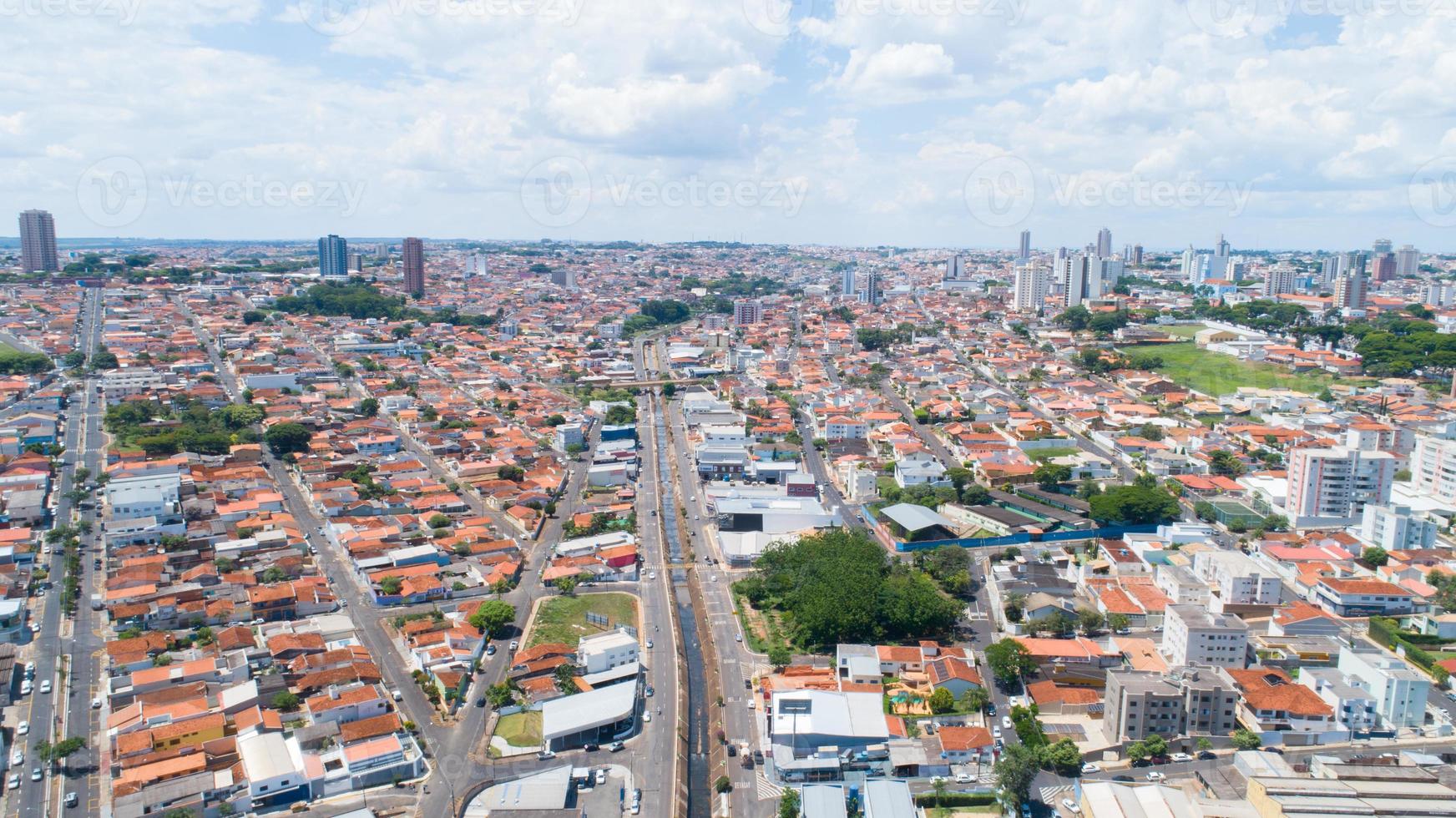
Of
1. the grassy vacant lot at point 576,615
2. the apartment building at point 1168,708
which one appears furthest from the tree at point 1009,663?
the grassy vacant lot at point 576,615

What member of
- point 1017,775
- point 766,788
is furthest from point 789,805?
point 1017,775

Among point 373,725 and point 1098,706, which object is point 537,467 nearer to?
point 373,725

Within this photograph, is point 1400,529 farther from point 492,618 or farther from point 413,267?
point 413,267

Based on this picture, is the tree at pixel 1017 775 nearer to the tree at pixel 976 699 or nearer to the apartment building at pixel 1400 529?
the tree at pixel 976 699

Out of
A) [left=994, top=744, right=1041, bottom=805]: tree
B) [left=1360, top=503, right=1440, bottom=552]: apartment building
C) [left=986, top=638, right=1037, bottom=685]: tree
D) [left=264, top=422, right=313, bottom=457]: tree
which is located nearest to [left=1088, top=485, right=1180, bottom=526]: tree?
[left=1360, top=503, right=1440, bottom=552]: apartment building

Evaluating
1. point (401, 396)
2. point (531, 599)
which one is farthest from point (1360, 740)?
point (401, 396)

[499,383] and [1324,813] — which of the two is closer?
[1324,813]
